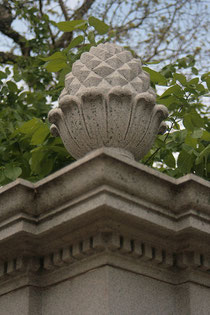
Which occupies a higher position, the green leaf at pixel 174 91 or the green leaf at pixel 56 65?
the green leaf at pixel 56 65

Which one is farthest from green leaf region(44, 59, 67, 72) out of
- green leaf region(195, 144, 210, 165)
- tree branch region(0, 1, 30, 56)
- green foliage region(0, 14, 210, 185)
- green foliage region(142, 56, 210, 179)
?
tree branch region(0, 1, 30, 56)

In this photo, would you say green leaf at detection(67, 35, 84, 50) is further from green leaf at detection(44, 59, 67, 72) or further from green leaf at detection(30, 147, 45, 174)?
green leaf at detection(30, 147, 45, 174)

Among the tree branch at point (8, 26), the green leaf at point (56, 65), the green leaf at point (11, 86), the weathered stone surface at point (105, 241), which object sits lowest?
the weathered stone surface at point (105, 241)

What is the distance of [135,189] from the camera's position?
277 centimetres

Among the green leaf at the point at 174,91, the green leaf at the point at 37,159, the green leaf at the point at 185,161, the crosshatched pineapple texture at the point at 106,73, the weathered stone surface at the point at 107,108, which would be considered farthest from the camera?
the green leaf at the point at 174,91

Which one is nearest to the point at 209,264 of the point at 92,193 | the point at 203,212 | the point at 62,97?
the point at 203,212

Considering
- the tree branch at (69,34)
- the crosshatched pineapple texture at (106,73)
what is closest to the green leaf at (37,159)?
the crosshatched pineapple texture at (106,73)

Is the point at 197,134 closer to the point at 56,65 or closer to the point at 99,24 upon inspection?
the point at 99,24

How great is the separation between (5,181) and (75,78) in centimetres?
155

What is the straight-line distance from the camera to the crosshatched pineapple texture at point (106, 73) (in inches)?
132

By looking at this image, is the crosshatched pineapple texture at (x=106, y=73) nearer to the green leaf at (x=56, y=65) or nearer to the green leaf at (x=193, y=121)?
the green leaf at (x=193, y=121)

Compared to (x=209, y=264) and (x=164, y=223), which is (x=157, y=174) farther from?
(x=209, y=264)

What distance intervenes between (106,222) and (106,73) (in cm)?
105

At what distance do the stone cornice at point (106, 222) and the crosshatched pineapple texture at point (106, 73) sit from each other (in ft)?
2.31
